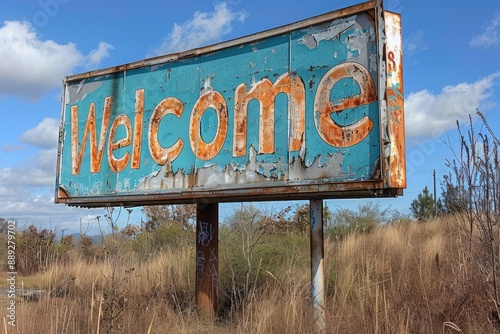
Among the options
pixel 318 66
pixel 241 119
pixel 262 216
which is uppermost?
pixel 318 66

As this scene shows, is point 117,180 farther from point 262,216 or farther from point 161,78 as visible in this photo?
point 262,216

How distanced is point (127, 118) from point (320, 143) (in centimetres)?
362

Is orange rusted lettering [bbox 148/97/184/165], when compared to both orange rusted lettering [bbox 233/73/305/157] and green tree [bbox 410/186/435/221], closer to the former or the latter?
orange rusted lettering [bbox 233/73/305/157]

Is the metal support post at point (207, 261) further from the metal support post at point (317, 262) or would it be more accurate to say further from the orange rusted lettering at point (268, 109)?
the metal support post at point (317, 262)

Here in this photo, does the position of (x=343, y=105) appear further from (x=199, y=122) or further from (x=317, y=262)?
(x=199, y=122)

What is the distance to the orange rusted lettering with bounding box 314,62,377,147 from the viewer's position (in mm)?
5422

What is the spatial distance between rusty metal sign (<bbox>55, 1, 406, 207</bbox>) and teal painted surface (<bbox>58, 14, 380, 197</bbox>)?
0.05 feet

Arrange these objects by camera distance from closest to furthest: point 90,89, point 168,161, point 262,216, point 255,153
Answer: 1. point 255,153
2. point 168,161
3. point 90,89
4. point 262,216

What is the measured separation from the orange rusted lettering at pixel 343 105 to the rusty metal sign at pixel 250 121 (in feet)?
0.04

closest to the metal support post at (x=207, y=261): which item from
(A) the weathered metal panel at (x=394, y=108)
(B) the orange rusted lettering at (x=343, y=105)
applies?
(B) the orange rusted lettering at (x=343, y=105)

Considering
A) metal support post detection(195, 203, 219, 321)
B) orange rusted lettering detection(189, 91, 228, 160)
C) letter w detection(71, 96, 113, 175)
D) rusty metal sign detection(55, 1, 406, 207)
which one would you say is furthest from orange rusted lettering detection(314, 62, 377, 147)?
letter w detection(71, 96, 113, 175)

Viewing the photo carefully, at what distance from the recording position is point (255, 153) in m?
6.36

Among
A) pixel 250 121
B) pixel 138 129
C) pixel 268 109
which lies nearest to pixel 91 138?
pixel 138 129

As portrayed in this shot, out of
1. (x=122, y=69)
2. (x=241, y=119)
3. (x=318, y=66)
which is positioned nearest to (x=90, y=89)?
(x=122, y=69)
